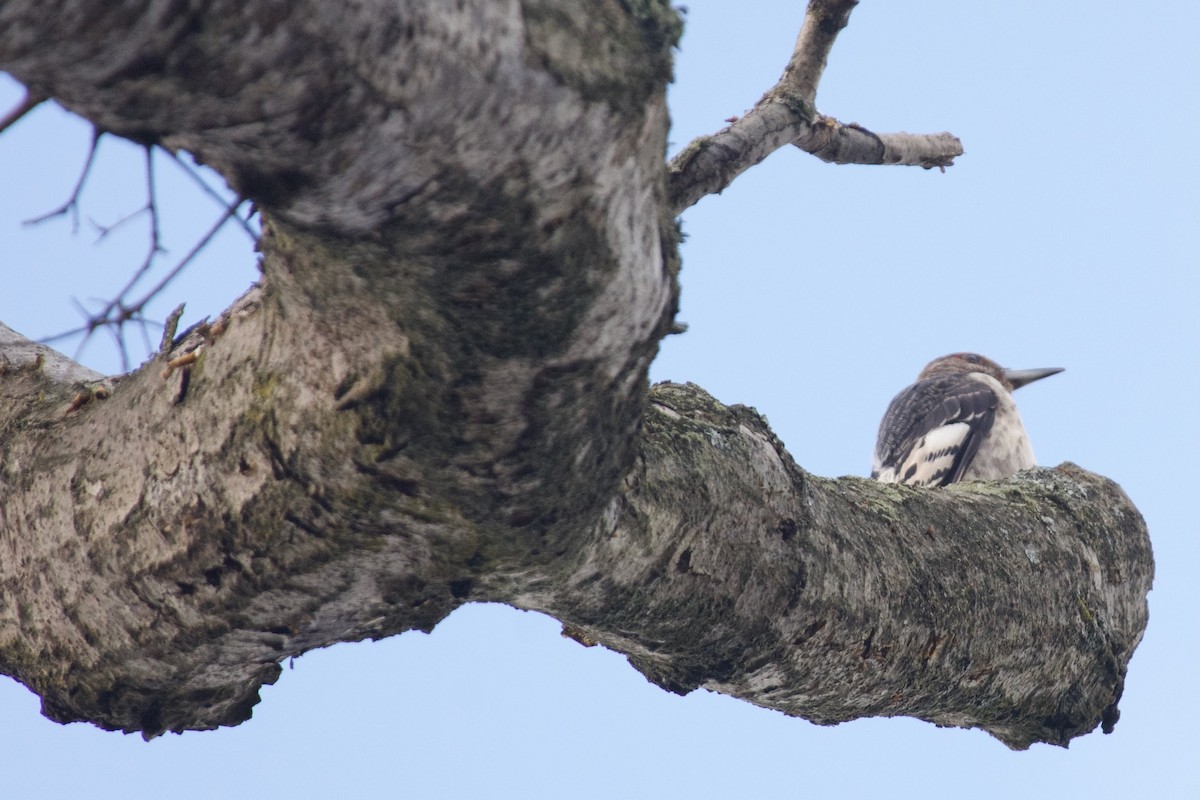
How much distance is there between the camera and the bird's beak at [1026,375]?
351 inches

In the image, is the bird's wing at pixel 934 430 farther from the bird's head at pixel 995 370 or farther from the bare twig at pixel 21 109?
the bare twig at pixel 21 109

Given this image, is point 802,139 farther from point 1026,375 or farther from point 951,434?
point 1026,375

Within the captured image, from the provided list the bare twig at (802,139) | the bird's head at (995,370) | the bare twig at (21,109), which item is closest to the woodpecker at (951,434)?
the bird's head at (995,370)

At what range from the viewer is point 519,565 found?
79.5 inches

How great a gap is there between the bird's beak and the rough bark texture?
245 inches

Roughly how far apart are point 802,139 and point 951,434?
15.4ft

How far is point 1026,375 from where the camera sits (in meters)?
8.98

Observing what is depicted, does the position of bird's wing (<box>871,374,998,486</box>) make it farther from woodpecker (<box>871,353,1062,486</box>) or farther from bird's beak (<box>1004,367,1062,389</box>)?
bird's beak (<box>1004,367,1062,389</box>)

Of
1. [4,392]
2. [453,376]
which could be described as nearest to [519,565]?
[453,376]

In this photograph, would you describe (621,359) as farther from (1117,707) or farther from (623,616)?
(1117,707)

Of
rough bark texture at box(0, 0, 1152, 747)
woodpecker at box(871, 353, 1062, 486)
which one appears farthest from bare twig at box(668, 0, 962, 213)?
woodpecker at box(871, 353, 1062, 486)

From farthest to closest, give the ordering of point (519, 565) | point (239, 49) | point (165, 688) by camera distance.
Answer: point (165, 688) < point (519, 565) < point (239, 49)

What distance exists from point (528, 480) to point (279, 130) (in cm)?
73

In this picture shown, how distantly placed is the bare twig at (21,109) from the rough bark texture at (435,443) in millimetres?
100
